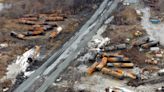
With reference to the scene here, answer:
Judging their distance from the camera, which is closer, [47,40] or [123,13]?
[47,40]

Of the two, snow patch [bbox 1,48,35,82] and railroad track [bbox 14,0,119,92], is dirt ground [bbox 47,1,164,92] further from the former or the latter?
snow patch [bbox 1,48,35,82]

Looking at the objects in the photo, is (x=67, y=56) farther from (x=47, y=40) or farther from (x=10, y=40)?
(x=10, y=40)

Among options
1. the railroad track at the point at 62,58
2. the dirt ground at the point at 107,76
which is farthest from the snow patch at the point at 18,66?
the dirt ground at the point at 107,76

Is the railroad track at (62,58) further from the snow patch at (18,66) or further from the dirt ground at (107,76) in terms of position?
the snow patch at (18,66)

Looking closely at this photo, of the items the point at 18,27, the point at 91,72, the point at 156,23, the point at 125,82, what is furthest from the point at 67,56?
the point at 156,23

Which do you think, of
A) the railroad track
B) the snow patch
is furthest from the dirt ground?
the snow patch

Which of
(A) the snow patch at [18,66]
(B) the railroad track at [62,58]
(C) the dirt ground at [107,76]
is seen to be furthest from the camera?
(A) the snow patch at [18,66]

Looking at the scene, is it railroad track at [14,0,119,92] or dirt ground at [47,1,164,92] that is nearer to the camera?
dirt ground at [47,1,164,92]

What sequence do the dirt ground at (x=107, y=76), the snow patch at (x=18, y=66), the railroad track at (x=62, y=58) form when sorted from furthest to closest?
the snow patch at (x=18, y=66), the railroad track at (x=62, y=58), the dirt ground at (x=107, y=76)

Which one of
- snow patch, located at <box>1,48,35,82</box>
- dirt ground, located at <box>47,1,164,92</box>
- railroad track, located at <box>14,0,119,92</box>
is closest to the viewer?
dirt ground, located at <box>47,1,164,92</box>
